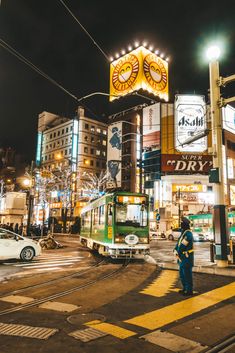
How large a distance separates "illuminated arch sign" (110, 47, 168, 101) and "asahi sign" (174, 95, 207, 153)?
171 inches

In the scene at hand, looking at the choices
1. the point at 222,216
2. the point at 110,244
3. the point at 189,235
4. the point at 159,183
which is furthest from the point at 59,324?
the point at 159,183

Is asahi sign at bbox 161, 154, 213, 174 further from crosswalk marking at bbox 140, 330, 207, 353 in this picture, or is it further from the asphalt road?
crosswalk marking at bbox 140, 330, 207, 353

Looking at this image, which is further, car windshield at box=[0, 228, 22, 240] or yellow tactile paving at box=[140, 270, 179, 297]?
car windshield at box=[0, 228, 22, 240]

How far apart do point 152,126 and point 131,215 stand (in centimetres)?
4256

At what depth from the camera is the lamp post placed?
11883mm

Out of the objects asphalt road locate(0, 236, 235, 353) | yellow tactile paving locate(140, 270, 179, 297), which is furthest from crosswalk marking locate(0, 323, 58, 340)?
yellow tactile paving locate(140, 270, 179, 297)

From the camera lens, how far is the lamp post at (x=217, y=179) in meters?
11.9

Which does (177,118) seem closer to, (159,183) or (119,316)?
(159,183)

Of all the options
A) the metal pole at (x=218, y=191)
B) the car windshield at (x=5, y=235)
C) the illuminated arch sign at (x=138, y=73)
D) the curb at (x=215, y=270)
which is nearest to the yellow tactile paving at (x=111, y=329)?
the curb at (x=215, y=270)

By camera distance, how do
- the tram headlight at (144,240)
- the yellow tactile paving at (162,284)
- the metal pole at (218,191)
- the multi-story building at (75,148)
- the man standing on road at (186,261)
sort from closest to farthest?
the man standing on road at (186,261) → the yellow tactile paving at (162,284) → the metal pole at (218,191) → the tram headlight at (144,240) → the multi-story building at (75,148)

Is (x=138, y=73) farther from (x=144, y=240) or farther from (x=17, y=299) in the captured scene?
(x=17, y=299)

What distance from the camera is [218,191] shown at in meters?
12.3

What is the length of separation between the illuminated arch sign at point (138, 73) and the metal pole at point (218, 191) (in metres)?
37.3

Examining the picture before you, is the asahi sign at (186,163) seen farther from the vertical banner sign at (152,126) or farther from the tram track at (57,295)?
the tram track at (57,295)
